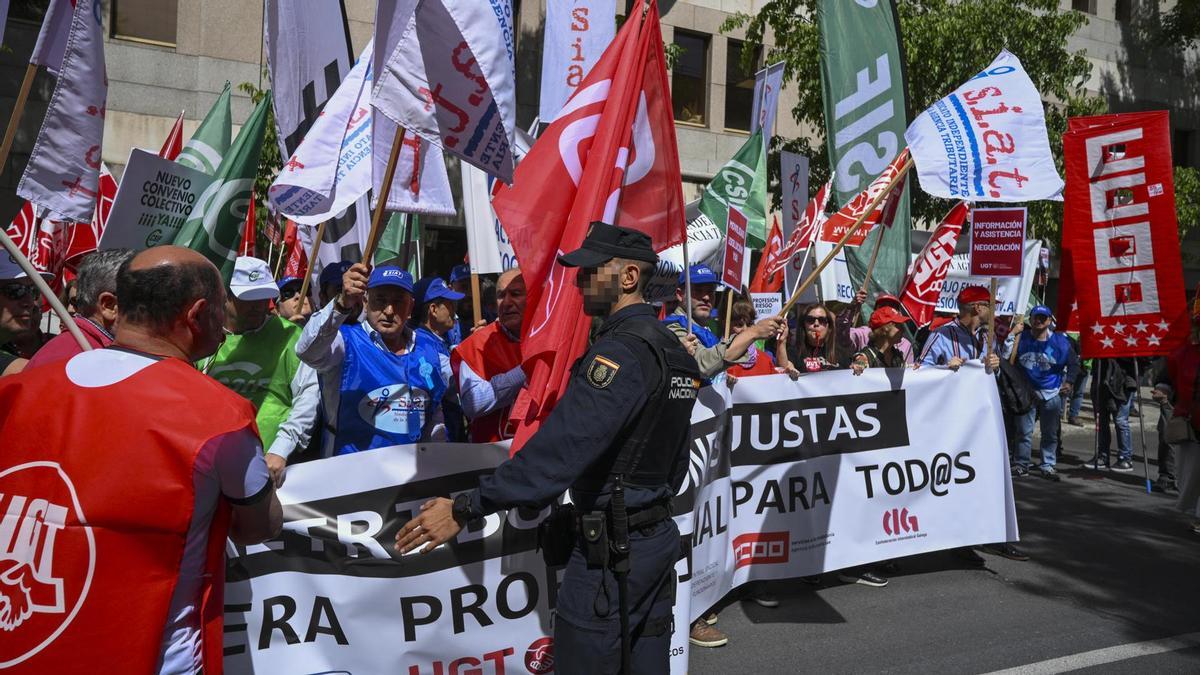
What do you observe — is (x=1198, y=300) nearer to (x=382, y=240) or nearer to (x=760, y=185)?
(x=760, y=185)

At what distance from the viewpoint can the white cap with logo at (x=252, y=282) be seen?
14.8 ft

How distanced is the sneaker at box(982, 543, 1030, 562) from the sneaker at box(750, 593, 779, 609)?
83.5 inches

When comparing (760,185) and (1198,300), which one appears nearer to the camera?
(1198,300)

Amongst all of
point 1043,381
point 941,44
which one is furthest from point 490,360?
point 941,44

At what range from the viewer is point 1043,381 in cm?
1059

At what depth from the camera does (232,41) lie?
15.5 m

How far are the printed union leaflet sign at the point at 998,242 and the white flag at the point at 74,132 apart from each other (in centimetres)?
601

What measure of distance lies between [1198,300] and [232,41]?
13909 millimetres

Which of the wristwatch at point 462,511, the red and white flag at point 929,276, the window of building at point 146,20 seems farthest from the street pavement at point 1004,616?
the window of building at point 146,20

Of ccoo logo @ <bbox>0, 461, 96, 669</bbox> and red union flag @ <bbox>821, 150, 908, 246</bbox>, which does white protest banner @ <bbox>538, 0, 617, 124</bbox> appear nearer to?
red union flag @ <bbox>821, 150, 908, 246</bbox>

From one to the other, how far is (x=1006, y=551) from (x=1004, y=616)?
1.46 metres

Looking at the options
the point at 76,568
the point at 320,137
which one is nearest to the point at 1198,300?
the point at 320,137

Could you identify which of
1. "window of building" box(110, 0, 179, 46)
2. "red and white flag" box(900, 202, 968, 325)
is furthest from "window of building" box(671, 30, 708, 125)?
"red and white flag" box(900, 202, 968, 325)

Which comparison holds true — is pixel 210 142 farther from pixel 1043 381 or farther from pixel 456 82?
pixel 1043 381
